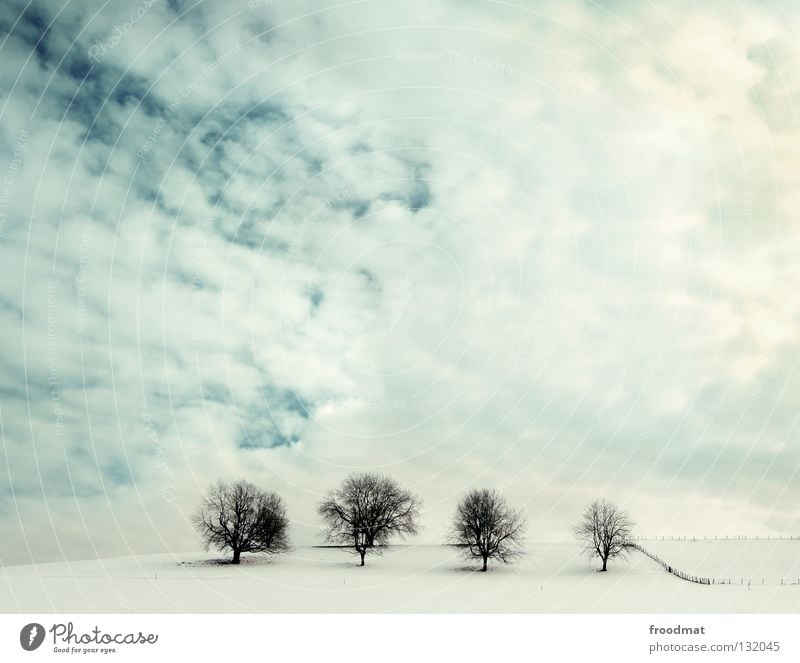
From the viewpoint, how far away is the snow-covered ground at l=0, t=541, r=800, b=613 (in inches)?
1321

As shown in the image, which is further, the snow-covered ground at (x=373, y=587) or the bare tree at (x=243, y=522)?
the bare tree at (x=243, y=522)

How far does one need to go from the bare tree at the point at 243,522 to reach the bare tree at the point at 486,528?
62.3ft

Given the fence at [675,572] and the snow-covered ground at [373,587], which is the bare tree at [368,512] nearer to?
the snow-covered ground at [373,587]

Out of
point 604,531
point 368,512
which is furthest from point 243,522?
point 604,531

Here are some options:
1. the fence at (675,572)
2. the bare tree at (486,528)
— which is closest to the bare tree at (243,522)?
the bare tree at (486,528)

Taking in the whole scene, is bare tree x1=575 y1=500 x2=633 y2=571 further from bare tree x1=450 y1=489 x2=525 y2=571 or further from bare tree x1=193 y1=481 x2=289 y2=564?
bare tree x1=193 y1=481 x2=289 y2=564

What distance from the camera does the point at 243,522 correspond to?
59000mm

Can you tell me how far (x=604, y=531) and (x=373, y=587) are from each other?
28.8 metres

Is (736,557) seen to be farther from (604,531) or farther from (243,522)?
(243,522)

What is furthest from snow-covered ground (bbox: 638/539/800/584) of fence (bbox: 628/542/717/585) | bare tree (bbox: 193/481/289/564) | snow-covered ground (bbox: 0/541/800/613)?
bare tree (bbox: 193/481/289/564)

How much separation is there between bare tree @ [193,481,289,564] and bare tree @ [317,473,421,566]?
204 inches

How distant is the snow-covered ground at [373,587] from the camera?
33.6 m

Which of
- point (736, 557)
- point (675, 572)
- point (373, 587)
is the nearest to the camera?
point (373, 587)

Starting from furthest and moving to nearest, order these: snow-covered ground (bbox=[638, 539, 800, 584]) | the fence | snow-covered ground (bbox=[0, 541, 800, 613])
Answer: snow-covered ground (bbox=[638, 539, 800, 584]), the fence, snow-covered ground (bbox=[0, 541, 800, 613])
